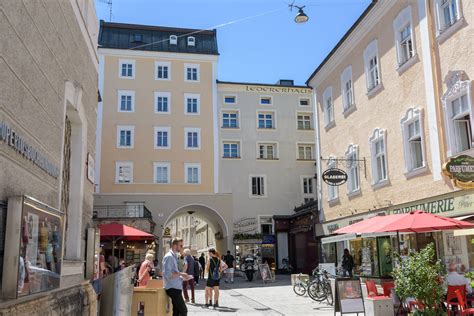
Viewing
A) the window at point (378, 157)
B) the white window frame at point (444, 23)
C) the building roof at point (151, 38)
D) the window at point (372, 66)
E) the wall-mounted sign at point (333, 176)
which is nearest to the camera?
the white window frame at point (444, 23)

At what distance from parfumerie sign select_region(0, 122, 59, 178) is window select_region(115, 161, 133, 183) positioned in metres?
30.3

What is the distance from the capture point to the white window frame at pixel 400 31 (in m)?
16.6

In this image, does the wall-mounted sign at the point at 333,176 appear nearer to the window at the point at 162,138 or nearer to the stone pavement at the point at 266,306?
the stone pavement at the point at 266,306

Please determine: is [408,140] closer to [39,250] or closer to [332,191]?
[332,191]

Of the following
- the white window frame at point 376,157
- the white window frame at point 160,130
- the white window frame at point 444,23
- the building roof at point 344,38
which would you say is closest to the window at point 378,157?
the white window frame at point 376,157

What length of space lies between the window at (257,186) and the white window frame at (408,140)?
77.5 feet

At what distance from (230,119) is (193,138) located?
3.66m

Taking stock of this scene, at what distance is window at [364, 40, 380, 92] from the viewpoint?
19.5 meters

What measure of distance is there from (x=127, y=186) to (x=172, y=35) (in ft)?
40.8

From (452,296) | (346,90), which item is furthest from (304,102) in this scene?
(452,296)

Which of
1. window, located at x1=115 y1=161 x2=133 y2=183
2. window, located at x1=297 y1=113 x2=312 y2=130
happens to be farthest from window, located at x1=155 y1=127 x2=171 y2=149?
window, located at x1=297 y1=113 x2=312 y2=130

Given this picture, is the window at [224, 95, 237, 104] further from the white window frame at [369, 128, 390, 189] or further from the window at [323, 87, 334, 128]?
the white window frame at [369, 128, 390, 189]

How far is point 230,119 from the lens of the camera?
40406mm

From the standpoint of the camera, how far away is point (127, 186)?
1449 inches
